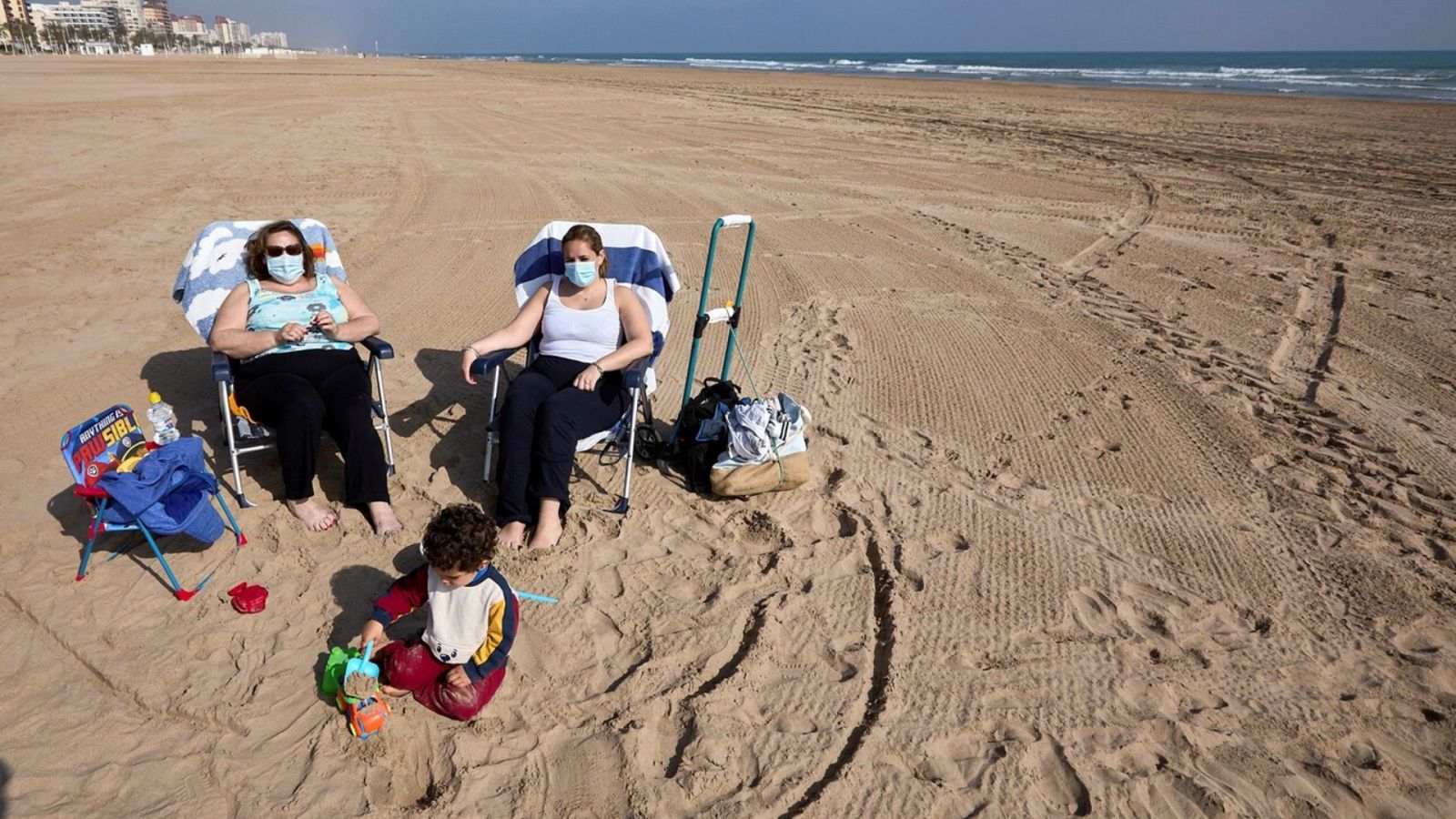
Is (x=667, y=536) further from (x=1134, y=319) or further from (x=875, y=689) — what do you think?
(x=1134, y=319)

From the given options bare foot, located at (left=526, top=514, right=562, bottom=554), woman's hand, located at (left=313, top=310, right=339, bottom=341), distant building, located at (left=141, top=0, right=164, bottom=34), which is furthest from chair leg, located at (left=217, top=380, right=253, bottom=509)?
distant building, located at (left=141, top=0, right=164, bottom=34)

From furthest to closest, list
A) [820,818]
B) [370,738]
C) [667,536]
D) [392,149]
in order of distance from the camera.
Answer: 1. [392,149]
2. [667,536]
3. [370,738]
4. [820,818]

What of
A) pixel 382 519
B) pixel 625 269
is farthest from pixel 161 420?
pixel 625 269

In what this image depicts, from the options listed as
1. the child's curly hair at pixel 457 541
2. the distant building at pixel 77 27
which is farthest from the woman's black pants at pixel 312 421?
the distant building at pixel 77 27

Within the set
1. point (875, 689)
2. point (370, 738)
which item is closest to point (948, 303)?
point (875, 689)

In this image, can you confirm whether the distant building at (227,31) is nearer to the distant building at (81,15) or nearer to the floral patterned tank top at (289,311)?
the distant building at (81,15)

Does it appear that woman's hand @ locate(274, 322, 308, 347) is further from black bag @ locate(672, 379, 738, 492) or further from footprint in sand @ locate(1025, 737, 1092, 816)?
footprint in sand @ locate(1025, 737, 1092, 816)

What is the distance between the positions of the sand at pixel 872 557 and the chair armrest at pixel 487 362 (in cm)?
67

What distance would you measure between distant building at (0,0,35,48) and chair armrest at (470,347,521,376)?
9467 centimetres

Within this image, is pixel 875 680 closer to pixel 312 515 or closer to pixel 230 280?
pixel 312 515

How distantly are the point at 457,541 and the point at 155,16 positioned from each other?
226787 millimetres

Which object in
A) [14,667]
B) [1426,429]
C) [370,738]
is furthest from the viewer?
[1426,429]

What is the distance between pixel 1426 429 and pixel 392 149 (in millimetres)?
13007

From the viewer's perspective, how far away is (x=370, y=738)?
8.66ft
